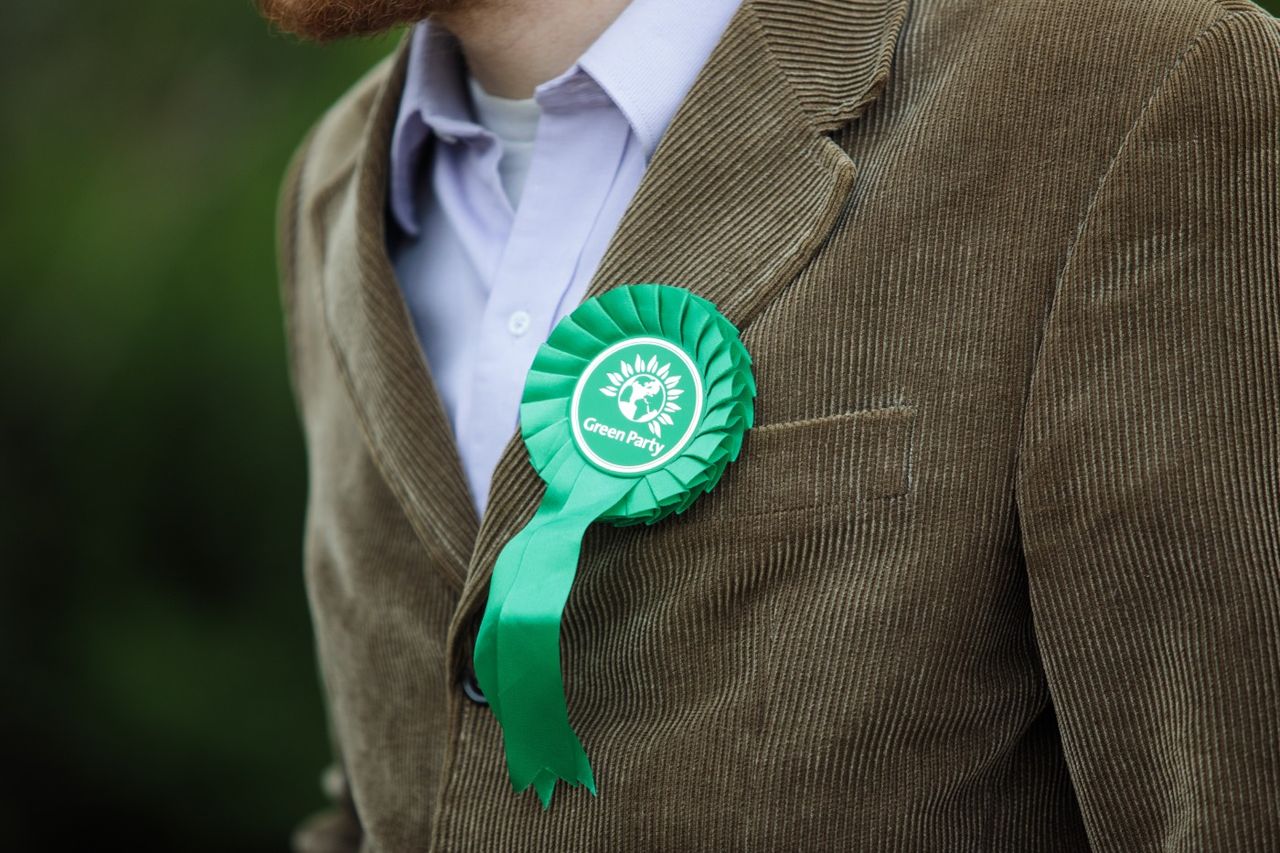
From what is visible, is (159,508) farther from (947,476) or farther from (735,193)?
(947,476)

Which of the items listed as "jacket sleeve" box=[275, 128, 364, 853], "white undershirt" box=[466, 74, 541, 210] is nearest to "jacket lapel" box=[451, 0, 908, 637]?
"white undershirt" box=[466, 74, 541, 210]

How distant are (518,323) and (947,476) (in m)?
0.46

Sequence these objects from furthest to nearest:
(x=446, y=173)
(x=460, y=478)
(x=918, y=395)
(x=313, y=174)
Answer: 1. (x=313, y=174)
2. (x=446, y=173)
3. (x=460, y=478)
4. (x=918, y=395)

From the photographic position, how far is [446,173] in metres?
1.45

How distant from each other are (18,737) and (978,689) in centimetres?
274

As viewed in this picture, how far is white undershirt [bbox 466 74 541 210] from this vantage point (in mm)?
1396

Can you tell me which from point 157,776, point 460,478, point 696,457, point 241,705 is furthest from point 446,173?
point 157,776

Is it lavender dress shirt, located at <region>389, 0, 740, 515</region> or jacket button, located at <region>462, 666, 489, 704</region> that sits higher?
lavender dress shirt, located at <region>389, 0, 740, 515</region>

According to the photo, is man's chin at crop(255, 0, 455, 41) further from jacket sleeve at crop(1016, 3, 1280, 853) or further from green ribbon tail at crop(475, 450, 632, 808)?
jacket sleeve at crop(1016, 3, 1280, 853)

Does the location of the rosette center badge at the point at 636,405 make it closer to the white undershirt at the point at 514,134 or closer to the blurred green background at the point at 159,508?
the white undershirt at the point at 514,134

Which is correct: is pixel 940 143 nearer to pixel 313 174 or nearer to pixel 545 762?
pixel 545 762

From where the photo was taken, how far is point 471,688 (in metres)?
1.18

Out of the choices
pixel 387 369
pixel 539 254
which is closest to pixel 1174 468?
pixel 539 254

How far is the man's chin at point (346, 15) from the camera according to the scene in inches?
49.6
